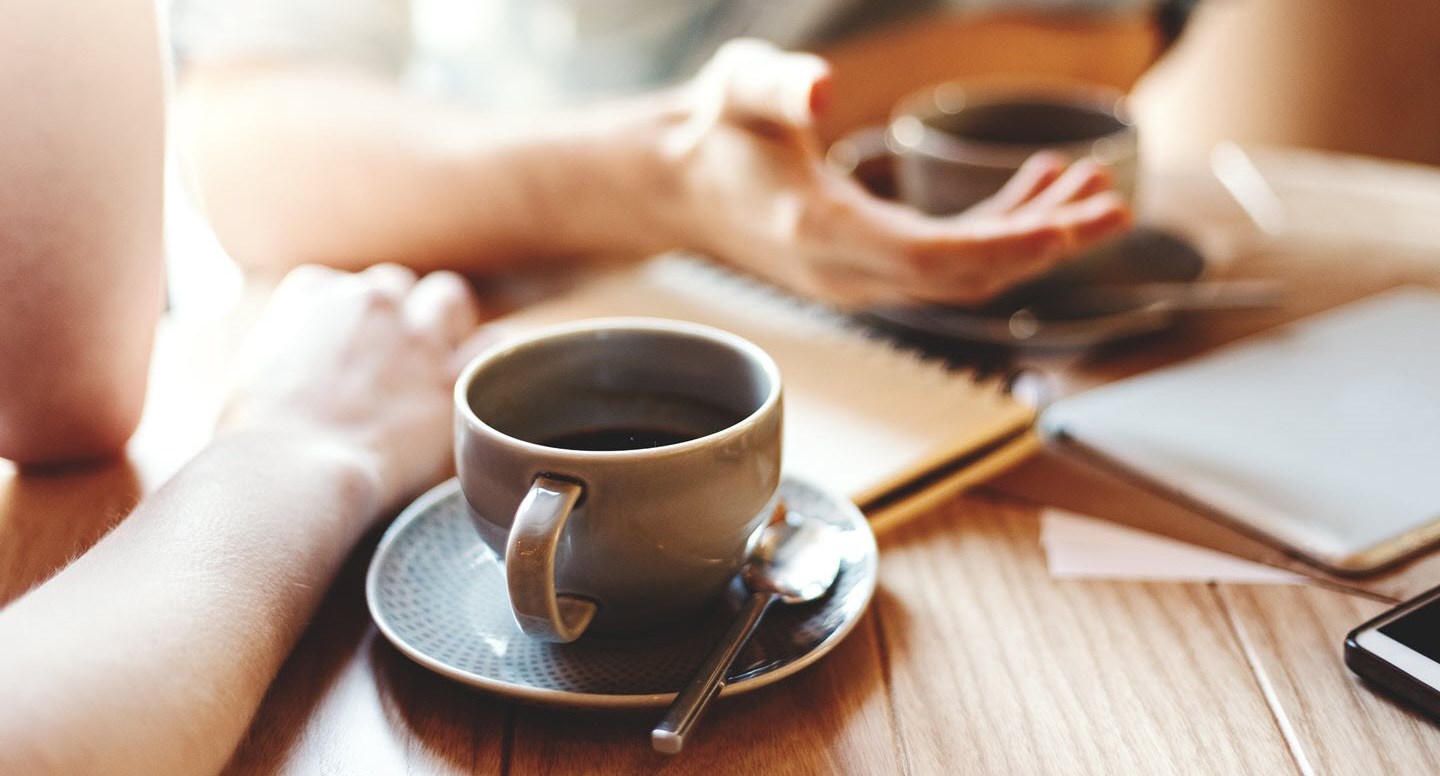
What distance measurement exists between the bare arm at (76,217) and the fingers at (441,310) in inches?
5.8

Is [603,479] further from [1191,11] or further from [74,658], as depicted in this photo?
[1191,11]

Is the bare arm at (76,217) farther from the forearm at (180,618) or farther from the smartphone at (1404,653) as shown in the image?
the smartphone at (1404,653)

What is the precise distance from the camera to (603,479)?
38 centimetres

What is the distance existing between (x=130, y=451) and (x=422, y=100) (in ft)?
1.49

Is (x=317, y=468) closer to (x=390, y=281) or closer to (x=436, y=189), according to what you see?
(x=390, y=281)

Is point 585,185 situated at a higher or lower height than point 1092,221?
lower

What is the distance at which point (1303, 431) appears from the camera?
1.93ft

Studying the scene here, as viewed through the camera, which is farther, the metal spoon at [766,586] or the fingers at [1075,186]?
the fingers at [1075,186]

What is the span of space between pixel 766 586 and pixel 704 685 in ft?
0.23

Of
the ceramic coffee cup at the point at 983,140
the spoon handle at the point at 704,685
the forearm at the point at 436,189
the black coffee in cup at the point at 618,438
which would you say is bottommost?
the forearm at the point at 436,189

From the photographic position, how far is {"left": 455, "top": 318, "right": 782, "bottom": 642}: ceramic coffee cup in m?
0.38

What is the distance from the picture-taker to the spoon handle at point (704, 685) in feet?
1.16

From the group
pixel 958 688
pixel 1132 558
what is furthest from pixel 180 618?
pixel 1132 558

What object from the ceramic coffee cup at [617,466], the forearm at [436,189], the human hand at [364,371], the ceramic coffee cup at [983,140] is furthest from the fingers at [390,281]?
the ceramic coffee cup at [983,140]
